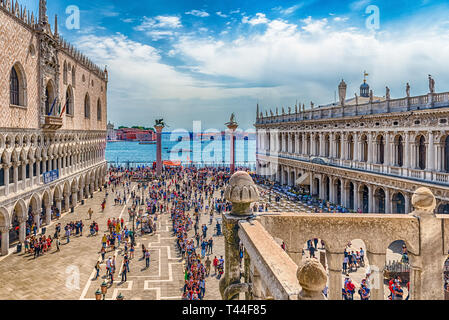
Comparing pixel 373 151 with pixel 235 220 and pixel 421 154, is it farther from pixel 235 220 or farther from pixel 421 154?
pixel 235 220

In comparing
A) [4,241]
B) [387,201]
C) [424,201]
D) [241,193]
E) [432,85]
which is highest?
[432,85]

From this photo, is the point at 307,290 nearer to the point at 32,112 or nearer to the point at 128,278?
the point at 128,278

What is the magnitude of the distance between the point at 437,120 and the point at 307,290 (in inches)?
917

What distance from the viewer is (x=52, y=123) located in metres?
27.5

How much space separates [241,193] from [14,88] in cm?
2222

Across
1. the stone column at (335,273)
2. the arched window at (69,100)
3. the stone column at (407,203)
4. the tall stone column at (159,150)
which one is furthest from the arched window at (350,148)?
the tall stone column at (159,150)

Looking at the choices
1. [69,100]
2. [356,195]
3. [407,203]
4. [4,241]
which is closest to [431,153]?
[407,203]

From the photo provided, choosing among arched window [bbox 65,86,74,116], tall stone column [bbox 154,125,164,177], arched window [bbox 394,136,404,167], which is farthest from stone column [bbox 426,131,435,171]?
tall stone column [bbox 154,125,164,177]

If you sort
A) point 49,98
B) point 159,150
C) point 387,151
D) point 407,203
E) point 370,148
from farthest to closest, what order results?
point 159,150 → point 370,148 → point 49,98 → point 387,151 → point 407,203

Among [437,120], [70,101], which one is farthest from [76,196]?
[437,120]

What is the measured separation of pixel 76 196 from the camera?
35.5m

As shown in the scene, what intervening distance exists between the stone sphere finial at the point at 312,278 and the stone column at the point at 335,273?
3.41m

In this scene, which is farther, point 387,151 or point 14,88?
point 387,151
